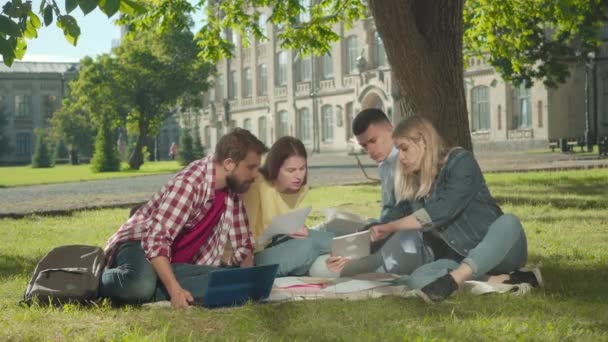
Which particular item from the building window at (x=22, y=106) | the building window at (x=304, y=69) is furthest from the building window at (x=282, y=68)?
the building window at (x=22, y=106)

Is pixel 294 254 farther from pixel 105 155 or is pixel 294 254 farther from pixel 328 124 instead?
pixel 328 124

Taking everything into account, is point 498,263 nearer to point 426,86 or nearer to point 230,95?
point 426,86

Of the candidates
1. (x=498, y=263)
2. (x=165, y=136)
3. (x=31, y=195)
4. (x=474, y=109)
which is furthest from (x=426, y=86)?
(x=165, y=136)

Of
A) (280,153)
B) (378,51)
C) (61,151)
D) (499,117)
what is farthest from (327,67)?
(280,153)

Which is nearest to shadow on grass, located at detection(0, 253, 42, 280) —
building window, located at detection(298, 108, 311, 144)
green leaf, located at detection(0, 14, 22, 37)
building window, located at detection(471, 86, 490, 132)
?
green leaf, located at detection(0, 14, 22, 37)

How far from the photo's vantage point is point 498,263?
5.08 meters

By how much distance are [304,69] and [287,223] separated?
46.2 m

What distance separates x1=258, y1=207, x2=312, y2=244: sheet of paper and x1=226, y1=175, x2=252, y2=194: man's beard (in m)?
0.45

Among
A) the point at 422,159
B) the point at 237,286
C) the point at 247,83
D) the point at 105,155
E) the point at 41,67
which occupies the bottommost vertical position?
the point at 237,286

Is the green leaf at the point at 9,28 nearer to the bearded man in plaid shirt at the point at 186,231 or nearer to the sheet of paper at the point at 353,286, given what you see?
the bearded man in plaid shirt at the point at 186,231

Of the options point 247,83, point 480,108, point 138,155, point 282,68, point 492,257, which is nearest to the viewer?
point 492,257

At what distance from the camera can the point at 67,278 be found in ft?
16.2

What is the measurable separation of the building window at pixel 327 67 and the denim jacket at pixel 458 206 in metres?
43.2

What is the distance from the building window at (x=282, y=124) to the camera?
53.1 meters
